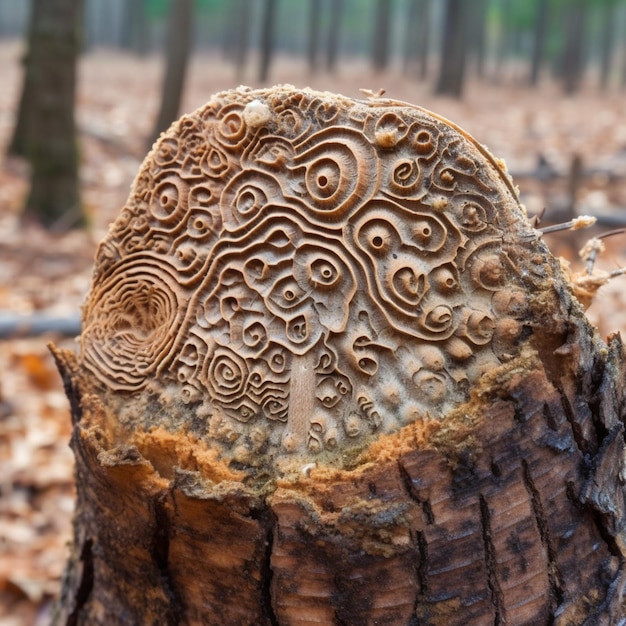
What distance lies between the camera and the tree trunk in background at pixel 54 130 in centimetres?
534

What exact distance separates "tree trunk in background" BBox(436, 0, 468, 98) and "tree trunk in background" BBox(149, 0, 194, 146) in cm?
732

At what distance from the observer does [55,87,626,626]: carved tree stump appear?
1.13 meters

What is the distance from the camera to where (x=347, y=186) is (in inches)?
49.2

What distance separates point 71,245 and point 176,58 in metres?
2.68

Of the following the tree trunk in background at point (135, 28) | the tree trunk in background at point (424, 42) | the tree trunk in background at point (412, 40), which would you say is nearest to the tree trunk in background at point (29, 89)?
the tree trunk in background at point (424, 42)

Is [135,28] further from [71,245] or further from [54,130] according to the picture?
[71,245]

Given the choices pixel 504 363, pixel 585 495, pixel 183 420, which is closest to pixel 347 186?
pixel 504 363

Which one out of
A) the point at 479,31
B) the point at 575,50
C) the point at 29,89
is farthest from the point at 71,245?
the point at 479,31

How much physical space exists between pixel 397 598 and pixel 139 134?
9.60 metres

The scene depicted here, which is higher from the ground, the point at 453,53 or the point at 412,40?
the point at 412,40

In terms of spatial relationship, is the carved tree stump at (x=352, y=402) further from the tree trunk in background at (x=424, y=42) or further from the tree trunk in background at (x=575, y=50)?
the tree trunk in background at (x=575, y=50)

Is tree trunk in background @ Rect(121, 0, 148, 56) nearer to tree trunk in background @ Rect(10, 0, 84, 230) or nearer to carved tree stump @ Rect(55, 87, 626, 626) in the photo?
tree trunk in background @ Rect(10, 0, 84, 230)

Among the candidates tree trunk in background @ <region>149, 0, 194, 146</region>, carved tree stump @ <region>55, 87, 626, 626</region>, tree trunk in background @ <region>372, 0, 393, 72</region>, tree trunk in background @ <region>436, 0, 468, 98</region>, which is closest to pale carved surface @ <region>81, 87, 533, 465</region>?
carved tree stump @ <region>55, 87, 626, 626</region>

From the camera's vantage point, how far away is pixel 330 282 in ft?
4.06
